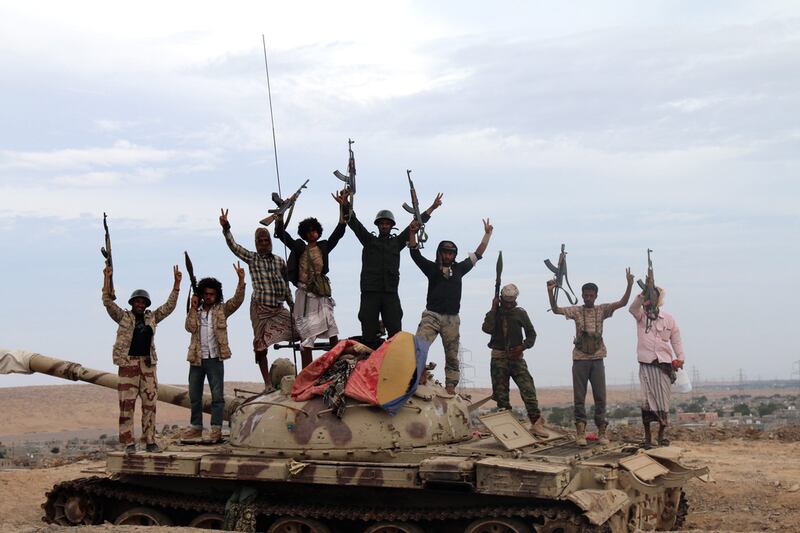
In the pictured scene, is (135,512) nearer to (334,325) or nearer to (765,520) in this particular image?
(334,325)

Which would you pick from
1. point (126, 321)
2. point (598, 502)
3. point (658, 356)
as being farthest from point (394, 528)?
point (658, 356)

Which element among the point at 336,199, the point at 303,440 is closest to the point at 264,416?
the point at 303,440

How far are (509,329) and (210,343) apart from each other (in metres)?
4.06

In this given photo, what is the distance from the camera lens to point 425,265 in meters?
13.7

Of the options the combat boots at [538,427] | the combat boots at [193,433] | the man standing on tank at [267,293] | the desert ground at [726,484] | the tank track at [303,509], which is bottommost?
the desert ground at [726,484]

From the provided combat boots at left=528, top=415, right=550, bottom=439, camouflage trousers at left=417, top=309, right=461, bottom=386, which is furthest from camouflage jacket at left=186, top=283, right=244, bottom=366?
combat boots at left=528, top=415, right=550, bottom=439

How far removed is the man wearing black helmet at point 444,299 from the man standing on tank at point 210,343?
2500 millimetres

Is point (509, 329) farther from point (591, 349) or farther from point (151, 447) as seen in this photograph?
point (151, 447)

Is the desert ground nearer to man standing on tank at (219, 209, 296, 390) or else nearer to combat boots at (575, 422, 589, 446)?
combat boots at (575, 422, 589, 446)

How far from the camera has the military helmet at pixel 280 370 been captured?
13.6 metres

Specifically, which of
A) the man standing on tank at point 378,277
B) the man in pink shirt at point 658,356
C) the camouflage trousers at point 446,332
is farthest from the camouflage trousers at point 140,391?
the man in pink shirt at point 658,356

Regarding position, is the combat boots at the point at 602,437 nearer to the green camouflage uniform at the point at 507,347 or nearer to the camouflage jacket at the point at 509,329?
the green camouflage uniform at the point at 507,347

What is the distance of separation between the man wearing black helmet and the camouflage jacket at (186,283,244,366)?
2503 millimetres

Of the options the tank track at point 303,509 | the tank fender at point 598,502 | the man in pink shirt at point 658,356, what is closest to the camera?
the tank fender at point 598,502
